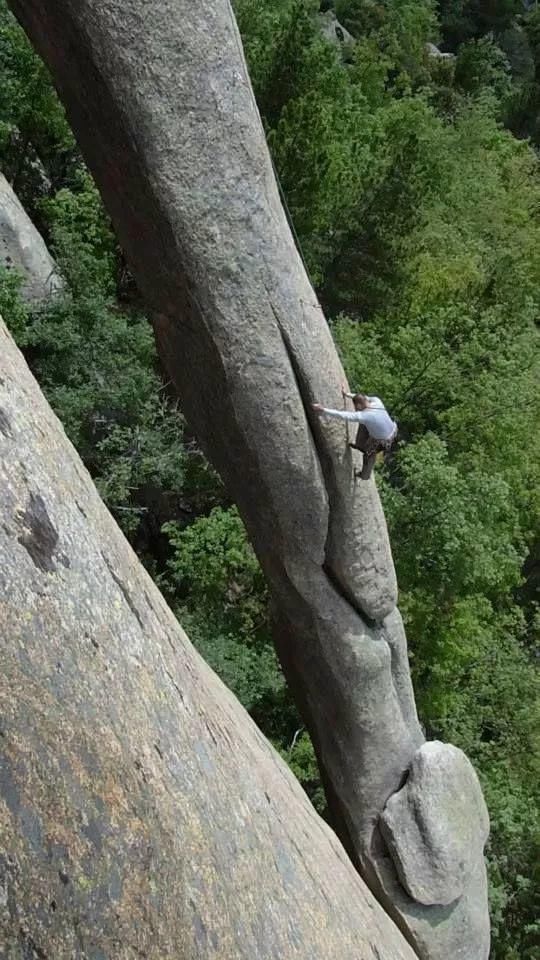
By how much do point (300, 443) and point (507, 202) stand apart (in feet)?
74.4

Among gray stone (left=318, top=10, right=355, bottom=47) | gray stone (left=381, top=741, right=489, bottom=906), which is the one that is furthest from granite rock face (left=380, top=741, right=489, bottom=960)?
gray stone (left=318, top=10, right=355, bottom=47)

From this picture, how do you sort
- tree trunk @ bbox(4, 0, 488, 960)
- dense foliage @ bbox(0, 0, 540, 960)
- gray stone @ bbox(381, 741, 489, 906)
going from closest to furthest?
tree trunk @ bbox(4, 0, 488, 960) → gray stone @ bbox(381, 741, 489, 906) → dense foliage @ bbox(0, 0, 540, 960)

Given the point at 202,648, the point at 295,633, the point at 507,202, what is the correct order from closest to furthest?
the point at 295,633 < the point at 202,648 < the point at 507,202

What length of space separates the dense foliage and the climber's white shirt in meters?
8.62

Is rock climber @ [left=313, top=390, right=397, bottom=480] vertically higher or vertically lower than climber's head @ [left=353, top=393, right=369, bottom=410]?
lower

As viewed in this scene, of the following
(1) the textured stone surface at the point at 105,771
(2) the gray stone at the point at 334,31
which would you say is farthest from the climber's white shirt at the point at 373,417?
(2) the gray stone at the point at 334,31

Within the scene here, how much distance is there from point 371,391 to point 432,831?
11.1 m

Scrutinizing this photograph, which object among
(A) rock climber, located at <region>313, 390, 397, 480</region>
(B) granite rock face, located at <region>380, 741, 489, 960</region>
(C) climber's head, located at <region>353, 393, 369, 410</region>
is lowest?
(B) granite rock face, located at <region>380, 741, 489, 960</region>

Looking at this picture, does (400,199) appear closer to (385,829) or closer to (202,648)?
(202,648)

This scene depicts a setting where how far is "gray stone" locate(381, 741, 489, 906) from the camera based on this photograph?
7078 mm

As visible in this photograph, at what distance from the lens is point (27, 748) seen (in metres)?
3.06

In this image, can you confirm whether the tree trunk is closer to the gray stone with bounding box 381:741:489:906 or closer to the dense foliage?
the gray stone with bounding box 381:741:489:906

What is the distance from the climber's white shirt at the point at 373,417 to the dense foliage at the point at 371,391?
28.3 feet

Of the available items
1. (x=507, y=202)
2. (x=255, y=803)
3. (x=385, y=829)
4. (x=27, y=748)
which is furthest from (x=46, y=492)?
(x=507, y=202)
